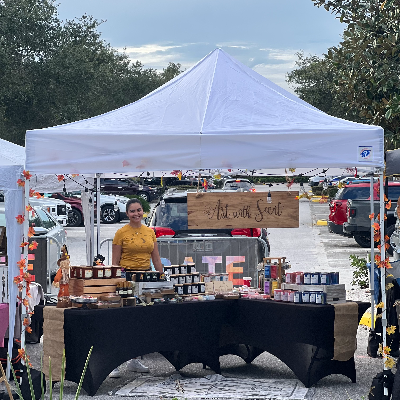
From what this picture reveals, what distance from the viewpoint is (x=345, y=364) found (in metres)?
7.13

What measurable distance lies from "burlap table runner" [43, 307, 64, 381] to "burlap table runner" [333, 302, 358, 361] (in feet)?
8.56

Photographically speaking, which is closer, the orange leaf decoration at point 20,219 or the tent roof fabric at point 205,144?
the tent roof fabric at point 205,144

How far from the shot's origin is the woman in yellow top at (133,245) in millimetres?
7906

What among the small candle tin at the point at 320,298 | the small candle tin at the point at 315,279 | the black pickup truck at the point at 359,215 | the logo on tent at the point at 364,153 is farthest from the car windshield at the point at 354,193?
the logo on tent at the point at 364,153

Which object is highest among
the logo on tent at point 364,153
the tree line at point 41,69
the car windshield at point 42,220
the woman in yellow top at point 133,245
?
the tree line at point 41,69

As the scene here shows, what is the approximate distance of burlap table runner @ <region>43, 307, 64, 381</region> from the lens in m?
6.89

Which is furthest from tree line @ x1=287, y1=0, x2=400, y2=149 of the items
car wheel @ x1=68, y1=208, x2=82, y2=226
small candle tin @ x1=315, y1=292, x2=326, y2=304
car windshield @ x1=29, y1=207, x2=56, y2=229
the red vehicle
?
car wheel @ x1=68, y1=208, x2=82, y2=226

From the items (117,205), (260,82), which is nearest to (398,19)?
(260,82)

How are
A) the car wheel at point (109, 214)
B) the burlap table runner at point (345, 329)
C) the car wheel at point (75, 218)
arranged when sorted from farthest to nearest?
the car wheel at point (109, 214) → the car wheel at point (75, 218) → the burlap table runner at point (345, 329)

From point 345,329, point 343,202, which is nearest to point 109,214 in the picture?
point 343,202

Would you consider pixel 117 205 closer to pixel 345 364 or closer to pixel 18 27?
pixel 18 27

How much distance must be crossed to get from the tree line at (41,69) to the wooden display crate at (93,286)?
26.3 m

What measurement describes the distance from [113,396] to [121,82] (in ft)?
168

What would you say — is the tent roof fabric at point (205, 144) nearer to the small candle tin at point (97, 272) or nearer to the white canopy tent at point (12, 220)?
the white canopy tent at point (12, 220)
